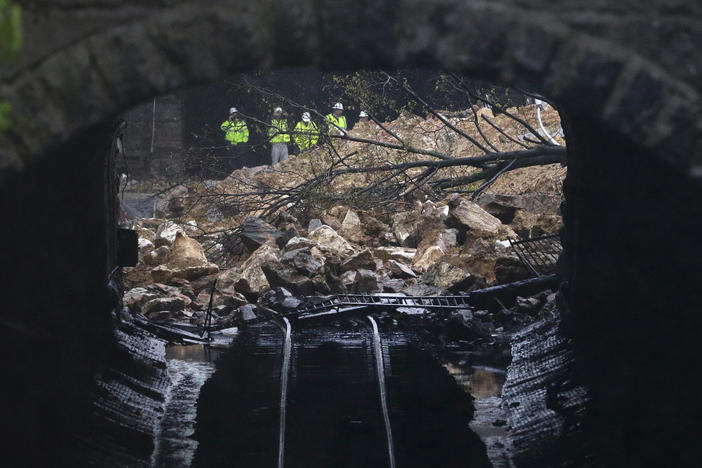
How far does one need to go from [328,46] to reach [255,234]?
37.1ft

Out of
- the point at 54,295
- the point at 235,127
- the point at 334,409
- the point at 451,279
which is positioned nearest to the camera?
the point at 54,295

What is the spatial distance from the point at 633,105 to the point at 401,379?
556 cm

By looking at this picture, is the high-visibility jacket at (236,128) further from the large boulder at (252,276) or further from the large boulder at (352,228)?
the large boulder at (352,228)

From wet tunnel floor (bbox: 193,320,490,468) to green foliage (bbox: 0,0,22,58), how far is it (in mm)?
3951

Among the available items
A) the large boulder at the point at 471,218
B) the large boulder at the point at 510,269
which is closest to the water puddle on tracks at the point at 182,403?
the large boulder at the point at 510,269

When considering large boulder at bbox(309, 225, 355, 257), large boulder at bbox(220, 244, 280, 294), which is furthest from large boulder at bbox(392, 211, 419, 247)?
large boulder at bbox(220, 244, 280, 294)

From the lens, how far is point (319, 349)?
31.3 feet

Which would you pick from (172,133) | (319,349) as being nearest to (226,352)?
(319,349)

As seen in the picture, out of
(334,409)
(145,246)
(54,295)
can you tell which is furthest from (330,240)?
(54,295)

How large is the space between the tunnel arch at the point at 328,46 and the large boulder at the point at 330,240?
427 inches

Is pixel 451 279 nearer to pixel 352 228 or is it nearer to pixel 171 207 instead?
pixel 352 228

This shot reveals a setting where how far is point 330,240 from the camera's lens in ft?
47.6

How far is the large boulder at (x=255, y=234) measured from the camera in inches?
564

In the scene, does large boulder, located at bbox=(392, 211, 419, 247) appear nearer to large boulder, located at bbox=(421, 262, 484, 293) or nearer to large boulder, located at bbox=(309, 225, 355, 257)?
A: large boulder, located at bbox=(309, 225, 355, 257)
